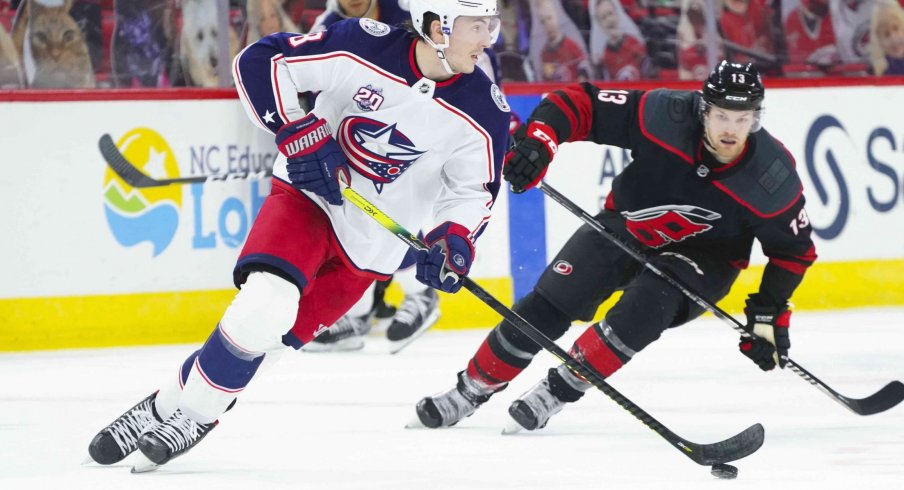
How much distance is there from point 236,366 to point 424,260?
0.49 m

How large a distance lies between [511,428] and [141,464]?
102 centimetres

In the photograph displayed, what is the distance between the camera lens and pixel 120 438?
321 centimetres

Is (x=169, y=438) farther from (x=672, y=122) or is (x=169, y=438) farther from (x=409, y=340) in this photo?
(x=409, y=340)

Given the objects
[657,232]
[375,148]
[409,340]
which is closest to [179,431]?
[375,148]

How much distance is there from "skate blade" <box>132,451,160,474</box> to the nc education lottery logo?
2391 mm

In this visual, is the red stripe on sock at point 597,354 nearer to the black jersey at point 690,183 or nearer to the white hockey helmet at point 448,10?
the black jersey at point 690,183

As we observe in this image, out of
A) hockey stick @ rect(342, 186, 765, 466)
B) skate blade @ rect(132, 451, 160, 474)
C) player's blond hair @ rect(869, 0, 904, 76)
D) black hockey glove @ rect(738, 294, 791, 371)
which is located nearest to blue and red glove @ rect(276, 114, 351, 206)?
hockey stick @ rect(342, 186, 765, 466)

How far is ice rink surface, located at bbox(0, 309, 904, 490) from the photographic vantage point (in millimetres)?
3174

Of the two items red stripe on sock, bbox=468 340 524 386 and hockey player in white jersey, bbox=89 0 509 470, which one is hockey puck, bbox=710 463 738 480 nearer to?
hockey player in white jersey, bbox=89 0 509 470

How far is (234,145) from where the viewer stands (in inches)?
223

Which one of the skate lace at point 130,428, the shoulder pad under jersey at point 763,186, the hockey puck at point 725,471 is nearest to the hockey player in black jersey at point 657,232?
the shoulder pad under jersey at point 763,186

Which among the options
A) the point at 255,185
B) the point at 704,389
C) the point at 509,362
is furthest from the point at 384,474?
the point at 255,185

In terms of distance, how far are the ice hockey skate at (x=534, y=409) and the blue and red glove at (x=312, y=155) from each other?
854mm

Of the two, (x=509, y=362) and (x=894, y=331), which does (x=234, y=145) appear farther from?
(x=894, y=331)
